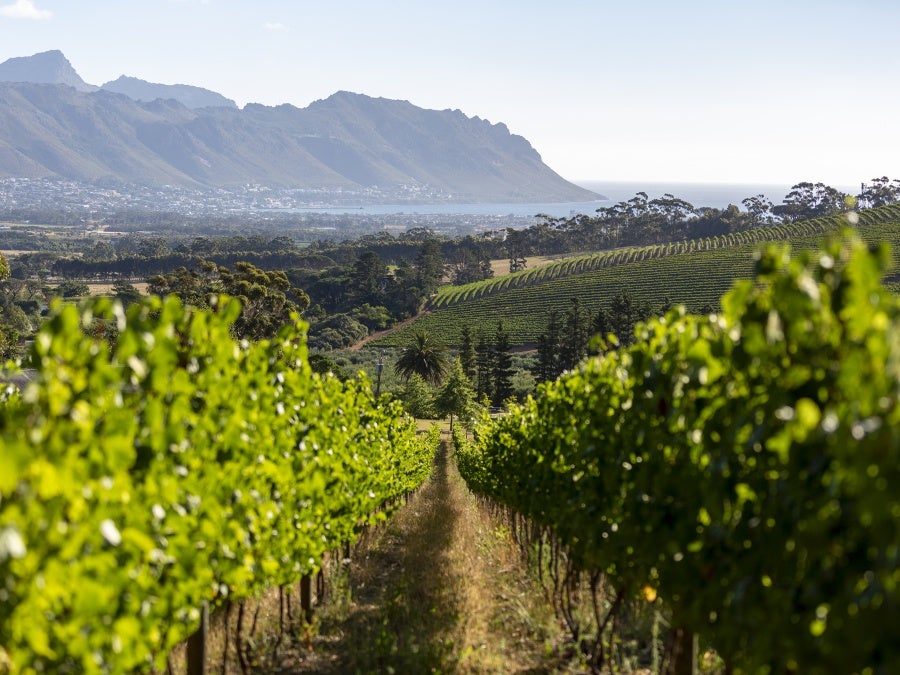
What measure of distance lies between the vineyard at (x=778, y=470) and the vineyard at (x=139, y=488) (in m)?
2.61

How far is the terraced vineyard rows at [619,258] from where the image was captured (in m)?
129

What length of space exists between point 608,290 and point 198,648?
111118 millimetres

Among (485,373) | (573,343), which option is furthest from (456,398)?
(573,343)

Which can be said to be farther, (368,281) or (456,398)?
(368,281)

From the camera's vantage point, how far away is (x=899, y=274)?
10075cm

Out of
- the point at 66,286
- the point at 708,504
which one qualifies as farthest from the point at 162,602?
the point at 66,286

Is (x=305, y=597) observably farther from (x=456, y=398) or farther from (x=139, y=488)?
A: (x=456, y=398)

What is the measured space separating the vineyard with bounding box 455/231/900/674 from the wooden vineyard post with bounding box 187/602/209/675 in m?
3.14

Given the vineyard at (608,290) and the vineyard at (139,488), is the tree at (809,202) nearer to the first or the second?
the vineyard at (608,290)

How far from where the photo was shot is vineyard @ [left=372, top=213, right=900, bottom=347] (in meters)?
105

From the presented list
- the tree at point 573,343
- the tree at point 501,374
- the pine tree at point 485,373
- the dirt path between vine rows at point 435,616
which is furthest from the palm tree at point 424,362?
the dirt path between vine rows at point 435,616

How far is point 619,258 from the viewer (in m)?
139

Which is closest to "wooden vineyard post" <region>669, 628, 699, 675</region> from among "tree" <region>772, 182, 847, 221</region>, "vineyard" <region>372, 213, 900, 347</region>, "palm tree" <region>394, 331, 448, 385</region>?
"palm tree" <region>394, 331, 448, 385</region>

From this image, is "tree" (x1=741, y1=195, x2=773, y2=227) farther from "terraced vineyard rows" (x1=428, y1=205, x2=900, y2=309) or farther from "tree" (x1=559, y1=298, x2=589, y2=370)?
"tree" (x1=559, y1=298, x2=589, y2=370)
